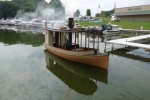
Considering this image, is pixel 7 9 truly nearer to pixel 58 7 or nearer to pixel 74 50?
pixel 58 7

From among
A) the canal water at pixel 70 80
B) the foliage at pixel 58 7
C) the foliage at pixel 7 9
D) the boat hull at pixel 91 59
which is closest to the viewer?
the canal water at pixel 70 80

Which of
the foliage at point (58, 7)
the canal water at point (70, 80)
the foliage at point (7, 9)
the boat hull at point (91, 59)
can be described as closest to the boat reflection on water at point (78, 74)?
the canal water at point (70, 80)

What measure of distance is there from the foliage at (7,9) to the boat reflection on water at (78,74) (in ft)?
219

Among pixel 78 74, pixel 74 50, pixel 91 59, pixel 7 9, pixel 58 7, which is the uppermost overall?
pixel 58 7

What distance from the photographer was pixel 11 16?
77312mm

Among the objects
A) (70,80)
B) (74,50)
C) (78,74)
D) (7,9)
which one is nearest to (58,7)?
(7,9)

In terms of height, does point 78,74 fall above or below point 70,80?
above

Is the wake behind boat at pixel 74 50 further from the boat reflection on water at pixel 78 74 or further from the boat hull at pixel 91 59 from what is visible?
the boat reflection on water at pixel 78 74

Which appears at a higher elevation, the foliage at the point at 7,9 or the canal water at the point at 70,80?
the foliage at the point at 7,9

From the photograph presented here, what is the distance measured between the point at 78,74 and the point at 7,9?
231 ft

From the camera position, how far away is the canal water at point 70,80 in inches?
386

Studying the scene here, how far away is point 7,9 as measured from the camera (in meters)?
75.6

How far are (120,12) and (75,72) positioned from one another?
42943mm

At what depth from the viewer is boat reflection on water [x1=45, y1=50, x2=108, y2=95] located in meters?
11.0
